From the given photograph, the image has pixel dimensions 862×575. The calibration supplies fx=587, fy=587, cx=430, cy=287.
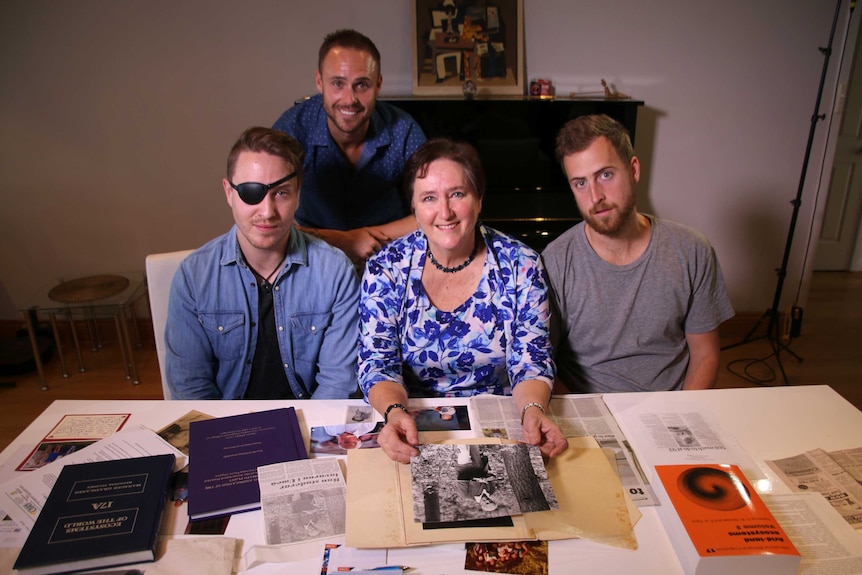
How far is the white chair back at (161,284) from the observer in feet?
5.31

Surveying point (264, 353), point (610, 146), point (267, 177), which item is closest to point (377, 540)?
point (264, 353)

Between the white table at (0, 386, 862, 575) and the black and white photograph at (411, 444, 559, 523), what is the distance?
0.20 ft

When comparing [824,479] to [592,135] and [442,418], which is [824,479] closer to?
[442,418]

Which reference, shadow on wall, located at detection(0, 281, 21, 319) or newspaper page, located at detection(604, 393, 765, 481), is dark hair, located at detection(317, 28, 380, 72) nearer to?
newspaper page, located at detection(604, 393, 765, 481)

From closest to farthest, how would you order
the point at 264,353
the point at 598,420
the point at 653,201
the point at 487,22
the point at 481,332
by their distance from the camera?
the point at 598,420 → the point at 481,332 → the point at 264,353 → the point at 487,22 → the point at 653,201

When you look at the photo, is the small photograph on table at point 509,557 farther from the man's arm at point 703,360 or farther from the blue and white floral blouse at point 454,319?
the man's arm at point 703,360

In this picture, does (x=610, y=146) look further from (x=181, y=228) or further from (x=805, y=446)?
(x=181, y=228)

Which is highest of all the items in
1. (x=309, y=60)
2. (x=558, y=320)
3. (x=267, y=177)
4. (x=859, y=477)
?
(x=309, y=60)

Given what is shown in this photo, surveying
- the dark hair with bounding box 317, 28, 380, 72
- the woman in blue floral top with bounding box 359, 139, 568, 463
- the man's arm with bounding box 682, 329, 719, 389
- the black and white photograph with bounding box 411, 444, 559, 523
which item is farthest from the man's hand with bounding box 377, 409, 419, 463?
the dark hair with bounding box 317, 28, 380, 72

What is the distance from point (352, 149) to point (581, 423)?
1.30m

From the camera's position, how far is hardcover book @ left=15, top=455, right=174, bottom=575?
3.10ft

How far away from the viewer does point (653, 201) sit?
316cm

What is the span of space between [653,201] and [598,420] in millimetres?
2178

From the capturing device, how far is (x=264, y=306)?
1.63 m
